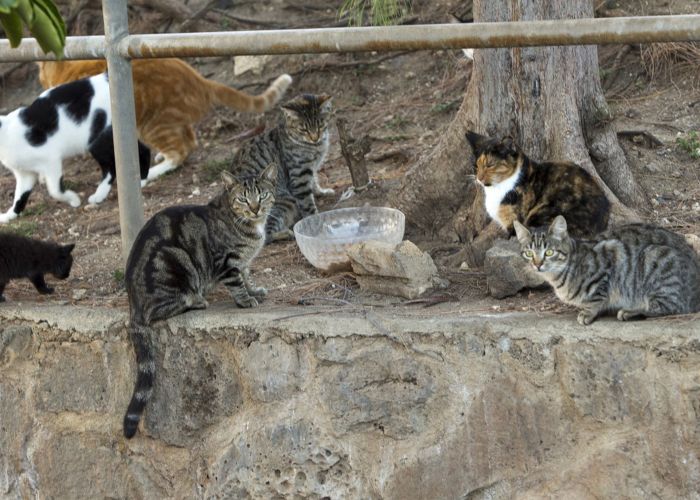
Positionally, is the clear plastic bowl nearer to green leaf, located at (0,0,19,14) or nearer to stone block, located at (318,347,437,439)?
stone block, located at (318,347,437,439)

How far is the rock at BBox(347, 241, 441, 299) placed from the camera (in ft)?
14.4

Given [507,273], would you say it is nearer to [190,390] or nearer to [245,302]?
[245,302]

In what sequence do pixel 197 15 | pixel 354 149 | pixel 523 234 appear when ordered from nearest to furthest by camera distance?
pixel 523 234
pixel 354 149
pixel 197 15

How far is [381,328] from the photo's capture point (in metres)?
4.04

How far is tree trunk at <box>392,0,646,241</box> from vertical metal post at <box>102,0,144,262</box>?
1.78 m

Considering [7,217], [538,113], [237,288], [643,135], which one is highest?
[538,113]

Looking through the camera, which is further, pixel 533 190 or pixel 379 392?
pixel 533 190

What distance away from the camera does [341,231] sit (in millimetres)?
5375

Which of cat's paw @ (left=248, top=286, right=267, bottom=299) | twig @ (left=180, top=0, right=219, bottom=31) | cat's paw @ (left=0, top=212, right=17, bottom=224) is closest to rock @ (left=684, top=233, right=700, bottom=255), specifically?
cat's paw @ (left=248, top=286, right=267, bottom=299)

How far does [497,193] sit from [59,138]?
389 cm

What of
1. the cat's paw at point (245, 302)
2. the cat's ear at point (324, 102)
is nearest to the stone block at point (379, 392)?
the cat's paw at point (245, 302)

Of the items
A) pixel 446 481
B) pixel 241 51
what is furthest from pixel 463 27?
pixel 446 481

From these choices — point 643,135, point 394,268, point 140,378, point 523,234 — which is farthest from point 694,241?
point 140,378

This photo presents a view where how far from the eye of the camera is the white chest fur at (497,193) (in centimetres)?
470
